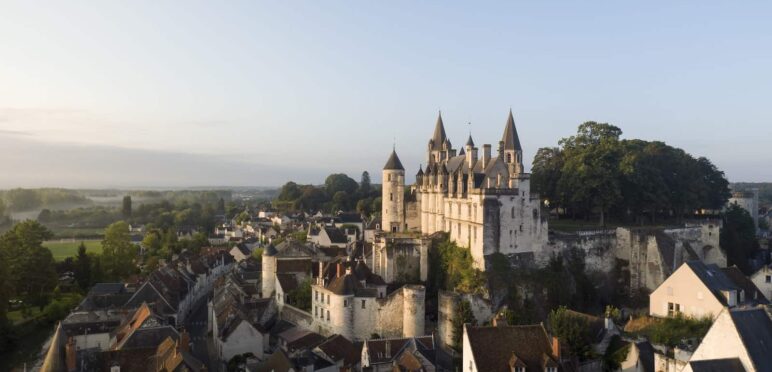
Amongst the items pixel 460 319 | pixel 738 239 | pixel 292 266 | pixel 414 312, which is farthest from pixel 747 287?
pixel 292 266

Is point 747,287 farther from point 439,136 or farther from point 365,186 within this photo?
point 365,186

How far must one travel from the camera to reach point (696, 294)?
119 feet

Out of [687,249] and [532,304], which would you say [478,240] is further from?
[687,249]

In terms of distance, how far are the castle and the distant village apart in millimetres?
139

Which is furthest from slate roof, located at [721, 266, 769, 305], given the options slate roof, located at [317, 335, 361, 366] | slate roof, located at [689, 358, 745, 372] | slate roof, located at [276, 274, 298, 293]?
slate roof, located at [276, 274, 298, 293]

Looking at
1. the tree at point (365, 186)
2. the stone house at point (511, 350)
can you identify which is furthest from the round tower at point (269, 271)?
the tree at point (365, 186)

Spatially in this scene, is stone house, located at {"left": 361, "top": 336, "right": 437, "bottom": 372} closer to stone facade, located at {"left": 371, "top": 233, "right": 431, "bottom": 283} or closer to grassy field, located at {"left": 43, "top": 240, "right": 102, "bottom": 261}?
stone facade, located at {"left": 371, "top": 233, "right": 431, "bottom": 283}

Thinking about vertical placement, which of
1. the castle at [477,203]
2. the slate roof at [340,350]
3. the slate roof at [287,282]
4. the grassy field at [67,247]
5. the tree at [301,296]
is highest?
the castle at [477,203]

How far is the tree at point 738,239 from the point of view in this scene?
60.3 metres

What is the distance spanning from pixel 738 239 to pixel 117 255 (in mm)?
68141

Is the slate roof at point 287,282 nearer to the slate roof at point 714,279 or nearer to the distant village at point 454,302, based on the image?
the distant village at point 454,302

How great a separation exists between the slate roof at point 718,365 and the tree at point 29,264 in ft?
179

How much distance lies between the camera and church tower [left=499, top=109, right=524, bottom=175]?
160 ft

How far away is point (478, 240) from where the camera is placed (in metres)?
44.3
